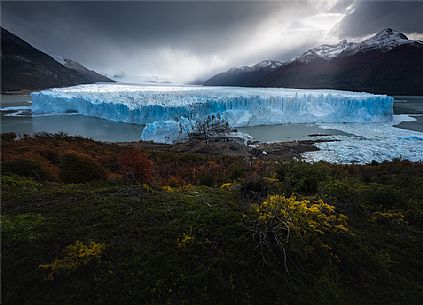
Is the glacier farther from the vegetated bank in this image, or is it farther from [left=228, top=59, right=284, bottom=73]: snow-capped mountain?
[left=228, top=59, right=284, bottom=73]: snow-capped mountain

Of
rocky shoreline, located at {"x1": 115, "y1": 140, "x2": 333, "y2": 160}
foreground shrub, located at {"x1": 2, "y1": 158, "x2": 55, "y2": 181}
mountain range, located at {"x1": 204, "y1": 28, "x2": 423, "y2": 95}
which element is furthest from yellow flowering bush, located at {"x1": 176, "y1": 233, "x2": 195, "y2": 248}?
mountain range, located at {"x1": 204, "y1": 28, "x2": 423, "y2": 95}

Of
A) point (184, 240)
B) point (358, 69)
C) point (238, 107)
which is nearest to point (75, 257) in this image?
point (184, 240)

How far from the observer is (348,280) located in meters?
2.13

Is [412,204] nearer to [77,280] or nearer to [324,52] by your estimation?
[77,280]

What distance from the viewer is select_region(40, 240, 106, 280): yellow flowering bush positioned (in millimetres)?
1952

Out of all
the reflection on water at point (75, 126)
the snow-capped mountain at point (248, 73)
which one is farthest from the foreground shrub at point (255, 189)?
the snow-capped mountain at point (248, 73)

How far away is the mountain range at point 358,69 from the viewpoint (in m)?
68.6

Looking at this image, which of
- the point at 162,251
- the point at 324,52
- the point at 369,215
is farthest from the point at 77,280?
the point at 324,52

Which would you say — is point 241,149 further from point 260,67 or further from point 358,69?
point 260,67

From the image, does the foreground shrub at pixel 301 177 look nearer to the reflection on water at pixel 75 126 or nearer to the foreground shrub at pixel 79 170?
the foreground shrub at pixel 79 170

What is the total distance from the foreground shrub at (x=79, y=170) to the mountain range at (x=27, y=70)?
7436cm

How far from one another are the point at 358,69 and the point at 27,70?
320 ft

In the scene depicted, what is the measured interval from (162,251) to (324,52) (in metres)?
110

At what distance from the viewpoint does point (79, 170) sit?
5.21 metres
